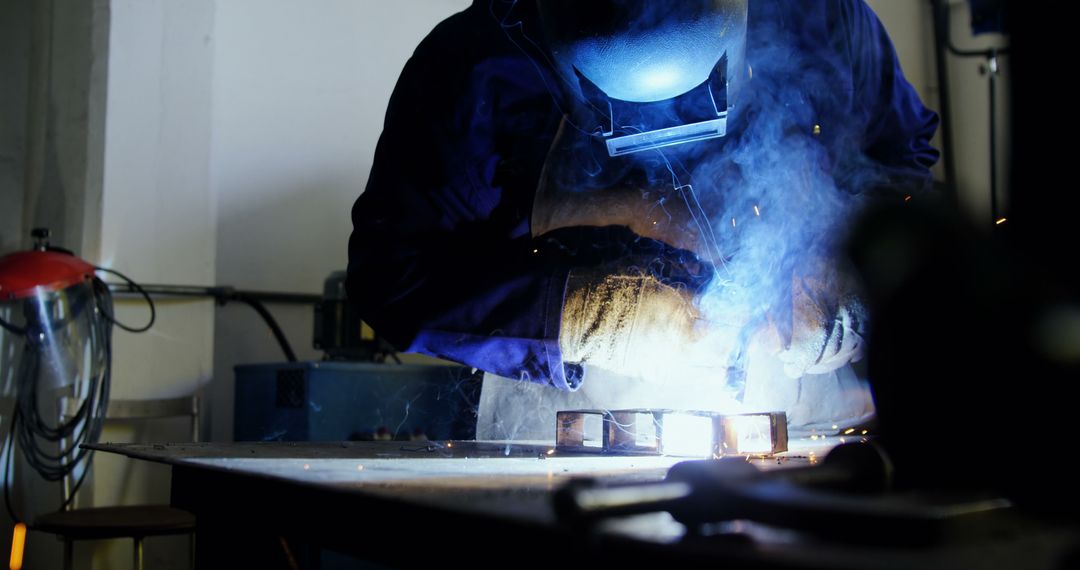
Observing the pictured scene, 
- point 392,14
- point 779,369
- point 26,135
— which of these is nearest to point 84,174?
point 26,135

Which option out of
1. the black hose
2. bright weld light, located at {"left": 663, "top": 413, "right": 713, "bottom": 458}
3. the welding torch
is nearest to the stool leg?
the black hose

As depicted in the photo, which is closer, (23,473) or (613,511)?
(613,511)

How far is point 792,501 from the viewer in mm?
510

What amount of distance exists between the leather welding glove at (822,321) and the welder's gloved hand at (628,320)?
16cm

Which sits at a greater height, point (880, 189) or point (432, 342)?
point (880, 189)

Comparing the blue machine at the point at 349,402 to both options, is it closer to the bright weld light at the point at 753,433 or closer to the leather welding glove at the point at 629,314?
the leather welding glove at the point at 629,314

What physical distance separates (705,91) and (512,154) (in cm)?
73

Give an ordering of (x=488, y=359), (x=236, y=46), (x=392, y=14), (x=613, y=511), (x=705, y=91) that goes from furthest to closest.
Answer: (x=392, y=14) → (x=236, y=46) → (x=488, y=359) → (x=705, y=91) → (x=613, y=511)

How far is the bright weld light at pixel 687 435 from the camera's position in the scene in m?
1.25

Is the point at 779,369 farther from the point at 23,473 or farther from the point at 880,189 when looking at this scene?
the point at 23,473

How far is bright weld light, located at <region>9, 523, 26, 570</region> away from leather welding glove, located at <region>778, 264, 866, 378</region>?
2692 millimetres

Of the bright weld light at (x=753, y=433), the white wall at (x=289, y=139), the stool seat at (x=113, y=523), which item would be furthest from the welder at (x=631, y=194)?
A: the white wall at (x=289, y=139)

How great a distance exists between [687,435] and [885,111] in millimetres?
1066

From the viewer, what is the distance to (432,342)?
1.66m
